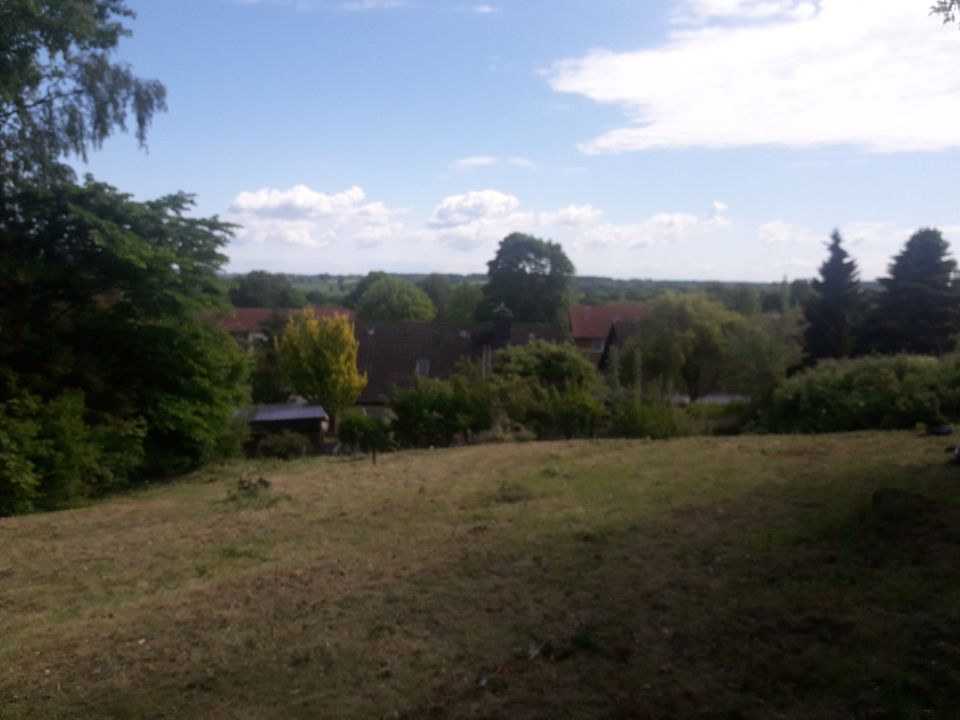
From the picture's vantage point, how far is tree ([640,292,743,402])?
31094 mm

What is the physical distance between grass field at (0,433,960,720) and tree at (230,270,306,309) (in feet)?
176

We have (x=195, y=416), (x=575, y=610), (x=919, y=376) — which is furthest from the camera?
(x=195, y=416)

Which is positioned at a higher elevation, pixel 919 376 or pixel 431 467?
pixel 919 376

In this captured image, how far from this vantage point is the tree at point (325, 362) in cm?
2723

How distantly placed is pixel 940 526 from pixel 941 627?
1.89 meters

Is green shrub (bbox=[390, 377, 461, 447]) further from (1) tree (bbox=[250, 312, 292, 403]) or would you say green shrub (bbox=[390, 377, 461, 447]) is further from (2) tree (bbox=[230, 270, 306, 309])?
(2) tree (bbox=[230, 270, 306, 309])

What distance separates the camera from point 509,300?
159ft

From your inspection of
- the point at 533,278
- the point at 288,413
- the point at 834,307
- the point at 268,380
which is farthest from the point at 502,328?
the point at 533,278

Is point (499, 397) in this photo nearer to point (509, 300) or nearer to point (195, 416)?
point (195, 416)

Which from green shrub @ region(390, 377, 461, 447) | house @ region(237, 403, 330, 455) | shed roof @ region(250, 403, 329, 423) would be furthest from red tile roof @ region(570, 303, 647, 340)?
green shrub @ region(390, 377, 461, 447)

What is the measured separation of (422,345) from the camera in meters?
33.8

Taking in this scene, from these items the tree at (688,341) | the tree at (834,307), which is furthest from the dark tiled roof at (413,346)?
the tree at (834,307)

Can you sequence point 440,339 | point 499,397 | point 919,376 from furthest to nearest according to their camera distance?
point 440,339 < point 499,397 < point 919,376

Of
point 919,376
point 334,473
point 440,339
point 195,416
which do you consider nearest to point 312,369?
point 440,339
